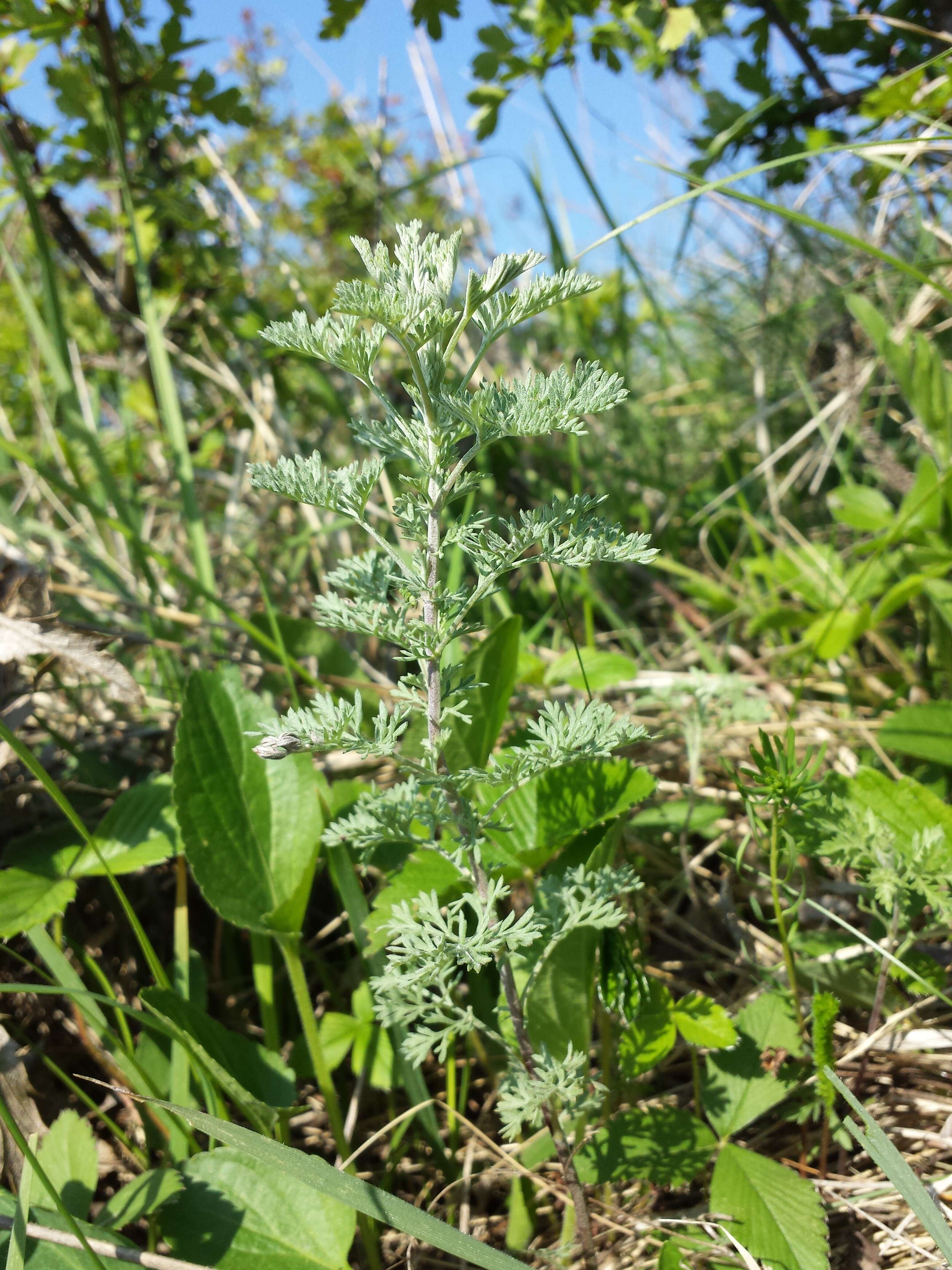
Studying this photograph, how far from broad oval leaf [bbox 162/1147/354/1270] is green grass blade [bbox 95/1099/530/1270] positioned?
13 centimetres

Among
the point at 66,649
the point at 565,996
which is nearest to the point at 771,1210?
the point at 565,996

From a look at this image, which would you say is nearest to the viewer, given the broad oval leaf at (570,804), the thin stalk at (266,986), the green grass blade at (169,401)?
the broad oval leaf at (570,804)

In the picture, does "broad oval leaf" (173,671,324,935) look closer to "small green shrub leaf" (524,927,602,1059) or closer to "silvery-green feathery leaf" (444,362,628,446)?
"small green shrub leaf" (524,927,602,1059)

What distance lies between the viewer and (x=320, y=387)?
2.13m

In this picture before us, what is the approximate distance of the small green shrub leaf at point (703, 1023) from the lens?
98 centimetres

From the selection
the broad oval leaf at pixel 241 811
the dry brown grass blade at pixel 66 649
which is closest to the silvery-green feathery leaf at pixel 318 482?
the broad oval leaf at pixel 241 811

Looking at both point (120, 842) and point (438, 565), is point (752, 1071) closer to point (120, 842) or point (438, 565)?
point (438, 565)

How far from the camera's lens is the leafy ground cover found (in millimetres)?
805

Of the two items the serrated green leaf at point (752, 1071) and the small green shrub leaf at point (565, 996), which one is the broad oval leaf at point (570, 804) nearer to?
the small green shrub leaf at point (565, 996)

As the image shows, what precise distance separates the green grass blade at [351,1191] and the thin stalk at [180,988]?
6.6 inches

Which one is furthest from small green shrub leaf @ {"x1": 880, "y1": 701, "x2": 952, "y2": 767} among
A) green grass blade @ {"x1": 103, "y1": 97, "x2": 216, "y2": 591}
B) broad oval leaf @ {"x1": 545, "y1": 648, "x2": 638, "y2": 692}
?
green grass blade @ {"x1": 103, "y1": 97, "x2": 216, "y2": 591}

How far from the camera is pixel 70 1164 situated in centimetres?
96

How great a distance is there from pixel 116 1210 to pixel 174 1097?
122 millimetres

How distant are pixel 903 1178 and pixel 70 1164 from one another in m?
0.85
